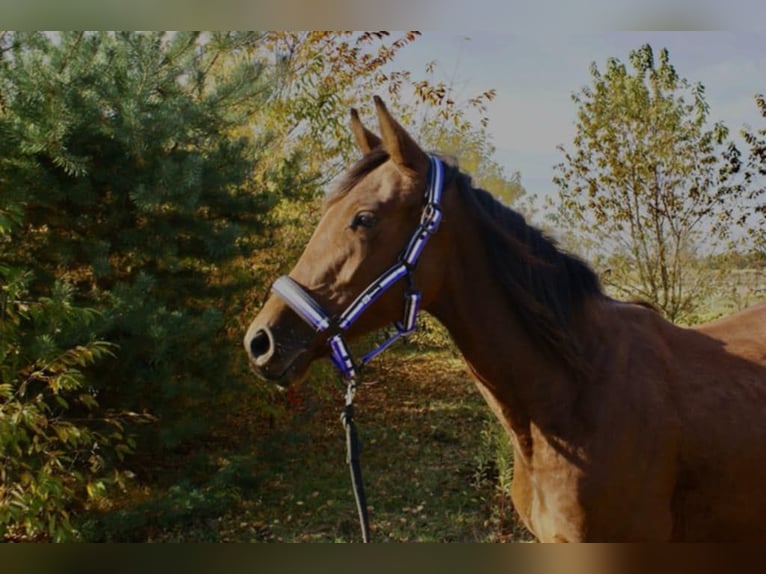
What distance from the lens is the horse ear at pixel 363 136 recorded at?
7.20ft

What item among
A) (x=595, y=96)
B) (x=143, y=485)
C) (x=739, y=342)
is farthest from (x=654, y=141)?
(x=143, y=485)

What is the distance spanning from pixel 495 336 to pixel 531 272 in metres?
0.25

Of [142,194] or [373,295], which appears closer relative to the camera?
[373,295]

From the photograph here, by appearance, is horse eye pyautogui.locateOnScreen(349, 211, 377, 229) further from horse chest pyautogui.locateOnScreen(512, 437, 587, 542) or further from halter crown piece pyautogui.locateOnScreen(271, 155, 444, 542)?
horse chest pyautogui.locateOnScreen(512, 437, 587, 542)

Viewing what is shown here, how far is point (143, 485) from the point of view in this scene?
16.2 ft

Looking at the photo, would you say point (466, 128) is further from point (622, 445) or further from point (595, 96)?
point (622, 445)

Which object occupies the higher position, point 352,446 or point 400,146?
point 400,146

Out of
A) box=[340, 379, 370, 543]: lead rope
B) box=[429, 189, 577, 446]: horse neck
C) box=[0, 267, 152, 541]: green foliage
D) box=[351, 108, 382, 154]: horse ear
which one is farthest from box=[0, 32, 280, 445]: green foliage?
box=[429, 189, 577, 446]: horse neck

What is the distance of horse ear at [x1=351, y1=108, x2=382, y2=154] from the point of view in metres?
2.19

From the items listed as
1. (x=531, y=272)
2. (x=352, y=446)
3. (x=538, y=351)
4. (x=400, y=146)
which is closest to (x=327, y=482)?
(x=352, y=446)

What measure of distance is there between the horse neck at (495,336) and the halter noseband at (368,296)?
0.09 m

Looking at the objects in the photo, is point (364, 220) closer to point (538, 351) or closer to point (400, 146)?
point (400, 146)

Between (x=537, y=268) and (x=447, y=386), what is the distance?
5.09m

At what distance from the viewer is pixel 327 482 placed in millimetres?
5738
